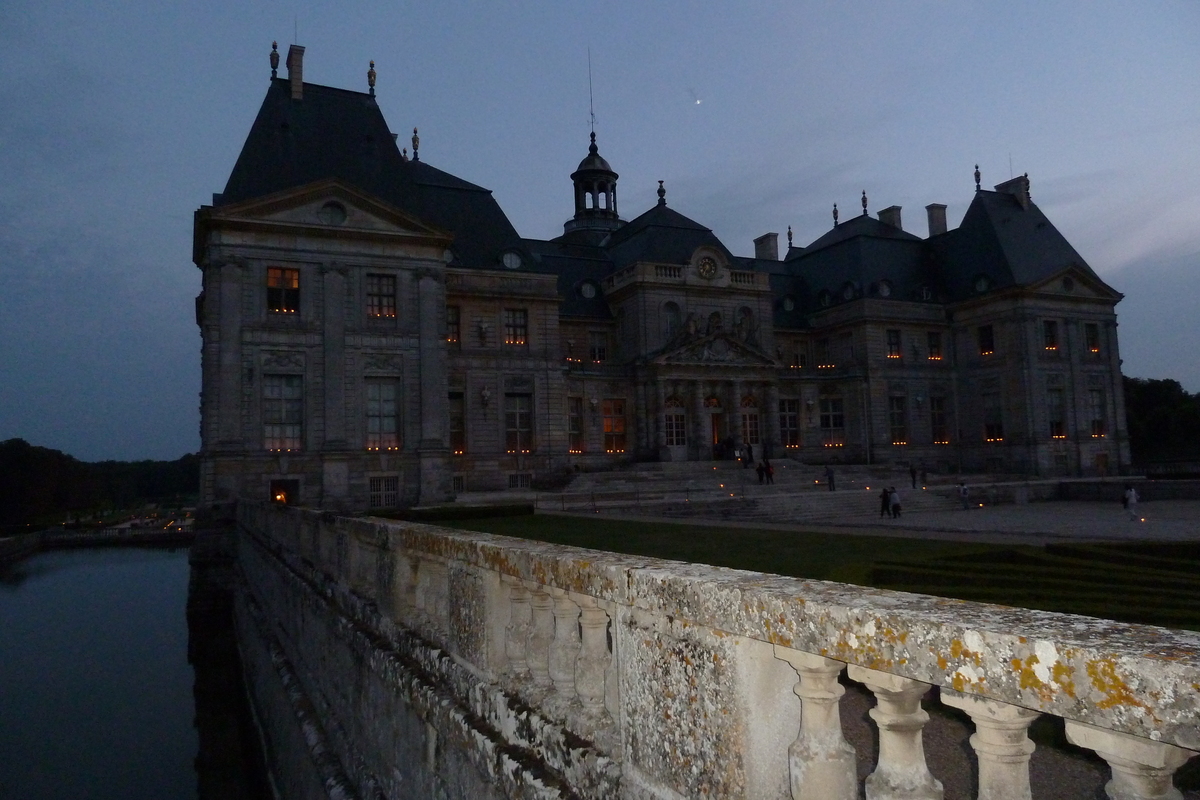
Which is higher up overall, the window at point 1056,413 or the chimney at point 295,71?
the chimney at point 295,71

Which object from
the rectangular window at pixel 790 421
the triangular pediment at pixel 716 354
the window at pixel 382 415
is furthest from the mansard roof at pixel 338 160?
the rectangular window at pixel 790 421

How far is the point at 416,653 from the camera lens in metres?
6.11

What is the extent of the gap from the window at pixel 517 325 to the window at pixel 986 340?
96.1ft

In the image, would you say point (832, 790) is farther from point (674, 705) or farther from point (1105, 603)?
point (1105, 603)

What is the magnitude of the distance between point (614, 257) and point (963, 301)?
72.8 feet

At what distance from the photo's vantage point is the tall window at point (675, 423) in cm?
4406

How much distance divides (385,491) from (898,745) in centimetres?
3210

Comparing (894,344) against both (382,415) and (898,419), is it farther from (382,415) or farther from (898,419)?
(382,415)

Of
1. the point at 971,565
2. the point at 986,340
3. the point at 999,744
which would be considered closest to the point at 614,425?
the point at 986,340

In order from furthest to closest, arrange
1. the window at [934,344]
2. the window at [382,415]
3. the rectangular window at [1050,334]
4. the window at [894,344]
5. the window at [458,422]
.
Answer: the window at [934,344] < the window at [894,344] < the rectangular window at [1050,334] < the window at [458,422] < the window at [382,415]

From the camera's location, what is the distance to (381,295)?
33.8 m

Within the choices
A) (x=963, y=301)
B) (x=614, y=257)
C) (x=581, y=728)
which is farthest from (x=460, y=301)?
(x=581, y=728)

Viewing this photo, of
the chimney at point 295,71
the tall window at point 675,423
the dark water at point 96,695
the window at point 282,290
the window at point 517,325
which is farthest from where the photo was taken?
the tall window at point 675,423

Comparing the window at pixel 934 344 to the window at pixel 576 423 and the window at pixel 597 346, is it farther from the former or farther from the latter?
the window at pixel 576 423
